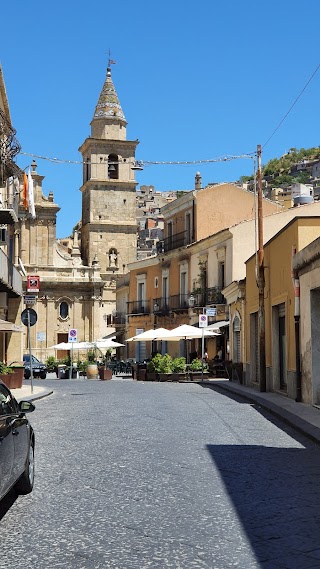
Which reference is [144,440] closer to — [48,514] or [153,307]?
[48,514]

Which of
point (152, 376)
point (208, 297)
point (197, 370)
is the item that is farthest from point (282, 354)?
Answer: point (208, 297)

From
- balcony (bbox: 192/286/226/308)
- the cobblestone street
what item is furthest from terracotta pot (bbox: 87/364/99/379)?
the cobblestone street

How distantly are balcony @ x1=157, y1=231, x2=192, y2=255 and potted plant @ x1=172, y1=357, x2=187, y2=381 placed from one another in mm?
15719

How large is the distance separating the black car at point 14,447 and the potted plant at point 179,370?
28855mm

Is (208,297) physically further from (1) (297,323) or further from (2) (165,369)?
(1) (297,323)

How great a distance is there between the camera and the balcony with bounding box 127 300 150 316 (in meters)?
58.1

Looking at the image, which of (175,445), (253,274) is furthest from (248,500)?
(253,274)

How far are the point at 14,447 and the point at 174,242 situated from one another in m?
47.8

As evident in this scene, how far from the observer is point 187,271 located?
51406 mm

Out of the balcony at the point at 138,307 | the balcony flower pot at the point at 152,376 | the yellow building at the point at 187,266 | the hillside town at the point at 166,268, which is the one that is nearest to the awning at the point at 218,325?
the hillside town at the point at 166,268

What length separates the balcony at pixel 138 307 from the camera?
58094 millimetres

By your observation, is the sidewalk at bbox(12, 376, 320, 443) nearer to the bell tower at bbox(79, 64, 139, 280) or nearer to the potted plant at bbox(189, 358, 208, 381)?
the potted plant at bbox(189, 358, 208, 381)

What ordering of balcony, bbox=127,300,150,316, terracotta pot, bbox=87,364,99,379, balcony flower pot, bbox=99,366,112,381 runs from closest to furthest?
balcony flower pot, bbox=99,366,112,381
terracotta pot, bbox=87,364,99,379
balcony, bbox=127,300,150,316

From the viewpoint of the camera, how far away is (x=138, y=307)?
195 feet
